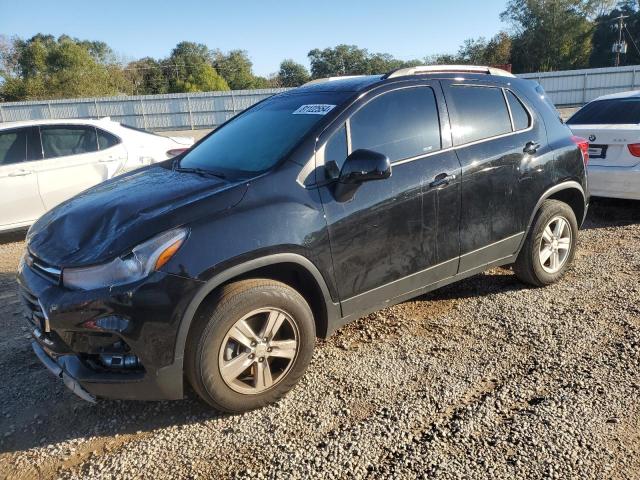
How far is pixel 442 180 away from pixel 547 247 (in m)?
1.56

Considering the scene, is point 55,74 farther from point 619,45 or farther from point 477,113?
point 619,45

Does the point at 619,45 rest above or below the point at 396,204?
above

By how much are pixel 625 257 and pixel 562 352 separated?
7.67 ft

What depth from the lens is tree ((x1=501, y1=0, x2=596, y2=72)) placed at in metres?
63.2

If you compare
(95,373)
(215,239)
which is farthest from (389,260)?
(95,373)

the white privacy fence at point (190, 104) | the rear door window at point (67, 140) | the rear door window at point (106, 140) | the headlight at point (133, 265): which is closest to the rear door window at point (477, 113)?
the headlight at point (133, 265)

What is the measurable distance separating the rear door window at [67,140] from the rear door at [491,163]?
211 inches

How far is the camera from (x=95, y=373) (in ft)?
8.54

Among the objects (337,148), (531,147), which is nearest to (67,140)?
(337,148)

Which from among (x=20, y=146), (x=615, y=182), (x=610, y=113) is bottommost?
(x=615, y=182)

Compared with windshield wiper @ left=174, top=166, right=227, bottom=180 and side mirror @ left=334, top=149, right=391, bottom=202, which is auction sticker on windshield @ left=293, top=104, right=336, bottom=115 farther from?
windshield wiper @ left=174, top=166, right=227, bottom=180

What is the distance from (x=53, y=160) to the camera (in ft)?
22.1

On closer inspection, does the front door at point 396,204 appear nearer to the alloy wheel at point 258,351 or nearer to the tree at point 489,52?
the alloy wheel at point 258,351

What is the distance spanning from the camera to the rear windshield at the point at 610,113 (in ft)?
21.1
